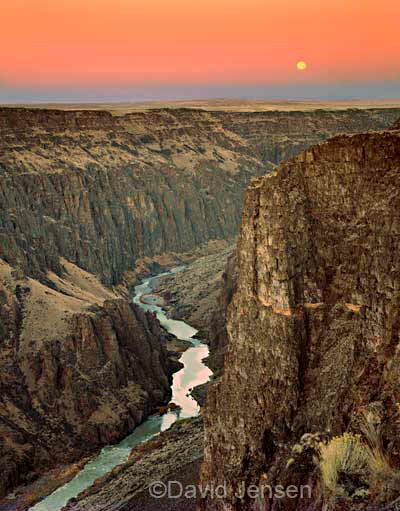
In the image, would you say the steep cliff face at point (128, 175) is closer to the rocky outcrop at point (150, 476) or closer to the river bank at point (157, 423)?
the river bank at point (157, 423)

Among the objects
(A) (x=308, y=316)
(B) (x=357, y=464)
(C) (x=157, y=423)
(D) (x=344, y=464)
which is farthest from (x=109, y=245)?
(B) (x=357, y=464)

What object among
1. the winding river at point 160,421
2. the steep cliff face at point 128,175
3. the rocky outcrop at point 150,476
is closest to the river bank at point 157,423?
the winding river at point 160,421

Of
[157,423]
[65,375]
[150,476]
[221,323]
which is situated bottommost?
[157,423]

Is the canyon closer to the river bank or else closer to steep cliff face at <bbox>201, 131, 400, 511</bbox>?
steep cliff face at <bbox>201, 131, 400, 511</bbox>

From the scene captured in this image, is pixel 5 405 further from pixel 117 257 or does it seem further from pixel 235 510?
pixel 117 257

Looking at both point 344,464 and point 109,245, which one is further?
point 109,245

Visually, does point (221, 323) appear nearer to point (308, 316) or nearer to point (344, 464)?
point (308, 316)

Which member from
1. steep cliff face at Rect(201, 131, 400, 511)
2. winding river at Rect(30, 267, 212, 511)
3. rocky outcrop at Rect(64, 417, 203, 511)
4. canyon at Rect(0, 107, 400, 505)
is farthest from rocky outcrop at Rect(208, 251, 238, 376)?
steep cliff face at Rect(201, 131, 400, 511)
